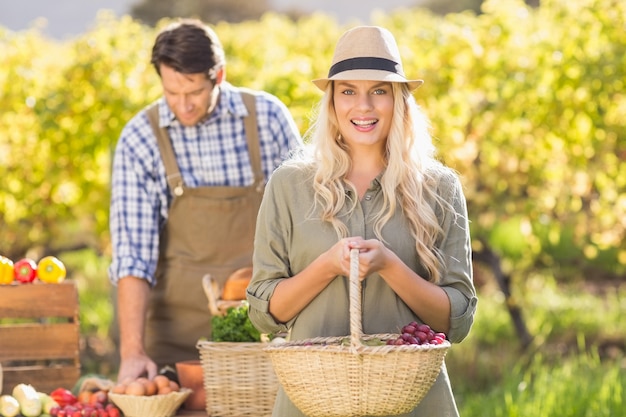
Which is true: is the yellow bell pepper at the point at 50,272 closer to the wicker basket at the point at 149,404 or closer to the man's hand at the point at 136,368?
the man's hand at the point at 136,368

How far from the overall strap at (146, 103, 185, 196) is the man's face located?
0.30 ft

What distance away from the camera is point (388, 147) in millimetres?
2803

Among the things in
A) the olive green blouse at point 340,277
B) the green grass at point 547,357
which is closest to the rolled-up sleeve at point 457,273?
the olive green blouse at point 340,277

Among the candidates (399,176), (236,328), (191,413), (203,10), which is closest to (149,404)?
(191,413)

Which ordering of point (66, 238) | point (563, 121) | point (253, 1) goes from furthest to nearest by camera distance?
1. point (253, 1)
2. point (66, 238)
3. point (563, 121)

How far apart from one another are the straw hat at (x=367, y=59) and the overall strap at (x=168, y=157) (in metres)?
1.15

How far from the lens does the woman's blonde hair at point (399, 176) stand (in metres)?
2.73

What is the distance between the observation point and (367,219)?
2.76m

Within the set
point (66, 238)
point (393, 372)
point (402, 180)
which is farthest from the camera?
point (66, 238)

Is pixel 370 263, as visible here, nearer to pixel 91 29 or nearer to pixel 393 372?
pixel 393 372

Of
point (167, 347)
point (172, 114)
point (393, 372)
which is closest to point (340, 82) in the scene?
point (393, 372)

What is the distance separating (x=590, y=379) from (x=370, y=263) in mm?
3709

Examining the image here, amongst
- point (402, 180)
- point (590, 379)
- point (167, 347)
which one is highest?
point (402, 180)

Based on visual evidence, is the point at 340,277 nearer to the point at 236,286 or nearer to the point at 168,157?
the point at 236,286
